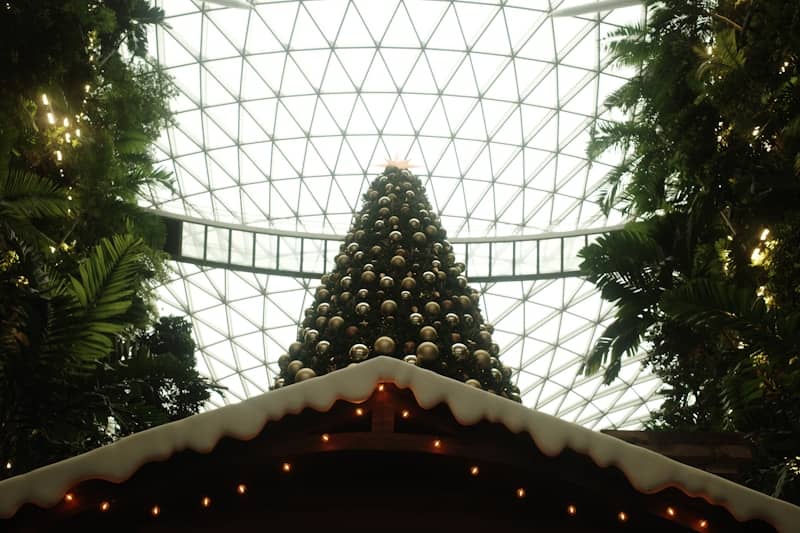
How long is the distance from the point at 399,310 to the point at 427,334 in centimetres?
63

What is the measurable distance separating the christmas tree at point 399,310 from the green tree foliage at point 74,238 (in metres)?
1.21

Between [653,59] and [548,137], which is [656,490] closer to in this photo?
[653,59]

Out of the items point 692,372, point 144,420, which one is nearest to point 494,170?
point 692,372

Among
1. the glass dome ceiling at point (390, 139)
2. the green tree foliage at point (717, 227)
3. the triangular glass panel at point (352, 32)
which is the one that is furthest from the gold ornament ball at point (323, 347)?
the triangular glass panel at point (352, 32)

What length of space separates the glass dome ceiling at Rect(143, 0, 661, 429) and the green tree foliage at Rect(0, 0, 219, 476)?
40.9 feet

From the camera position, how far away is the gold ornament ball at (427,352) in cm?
660

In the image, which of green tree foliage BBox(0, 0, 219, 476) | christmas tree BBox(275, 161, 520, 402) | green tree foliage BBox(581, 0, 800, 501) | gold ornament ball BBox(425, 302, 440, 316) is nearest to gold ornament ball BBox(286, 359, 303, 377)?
christmas tree BBox(275, 161, 520, 402)

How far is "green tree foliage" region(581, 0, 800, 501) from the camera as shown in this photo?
625cm

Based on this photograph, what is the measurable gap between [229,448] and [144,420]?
2.96 metres

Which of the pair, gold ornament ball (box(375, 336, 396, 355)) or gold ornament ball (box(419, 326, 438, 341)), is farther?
gold ornament ball (box(419, 326, 438, 341))

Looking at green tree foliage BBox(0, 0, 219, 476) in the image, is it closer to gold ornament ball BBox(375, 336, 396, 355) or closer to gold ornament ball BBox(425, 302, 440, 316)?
gold ornament ball BBox(375, 336, 396, 355)

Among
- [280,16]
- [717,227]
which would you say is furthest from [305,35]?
[717,227]

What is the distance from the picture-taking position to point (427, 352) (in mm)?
6605

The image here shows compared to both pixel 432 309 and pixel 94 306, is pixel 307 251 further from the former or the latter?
pixel 94 306
